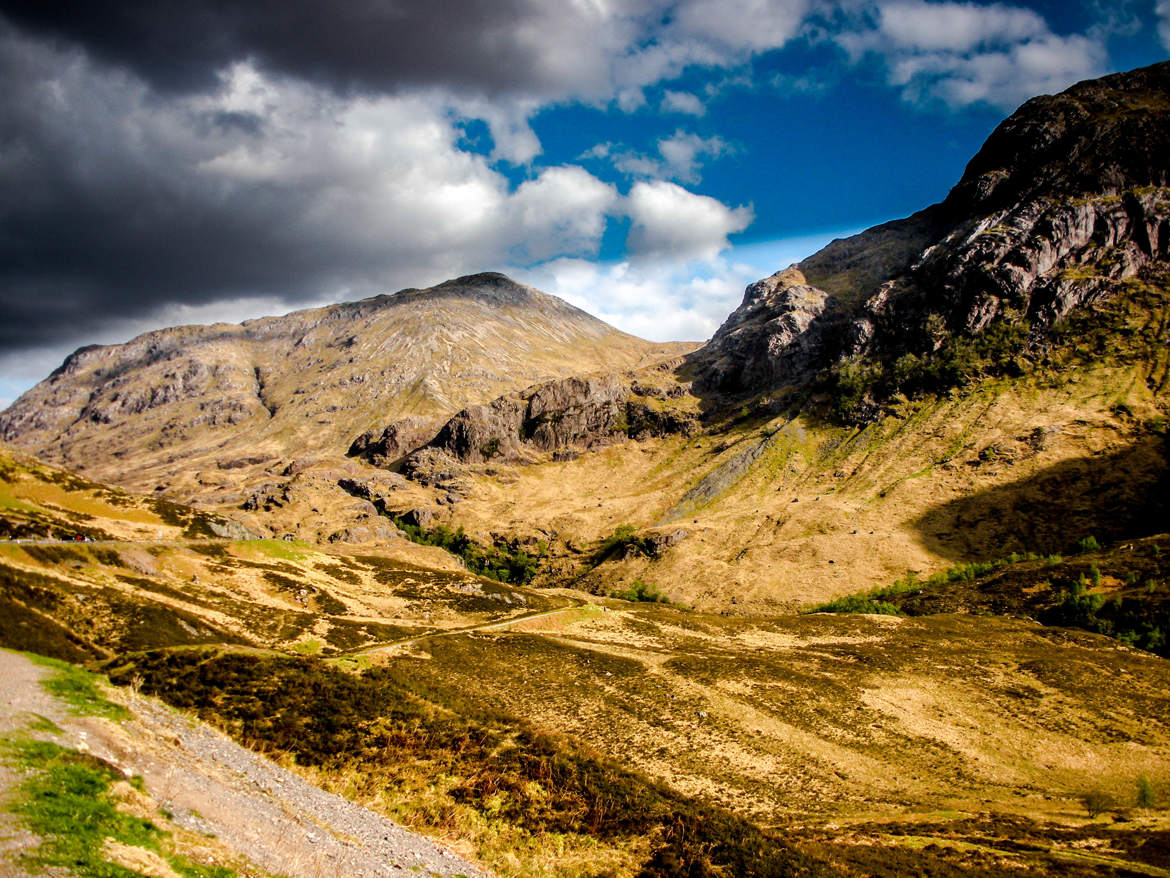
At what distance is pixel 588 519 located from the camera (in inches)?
7869

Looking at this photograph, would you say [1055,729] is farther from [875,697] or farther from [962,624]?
[962,624]

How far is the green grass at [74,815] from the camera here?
12.3 metres

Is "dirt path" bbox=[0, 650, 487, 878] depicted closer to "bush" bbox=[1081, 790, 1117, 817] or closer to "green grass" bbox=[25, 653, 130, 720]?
"green grass" bbox=[25, 653, 130, 720]

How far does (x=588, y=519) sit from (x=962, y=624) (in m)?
126

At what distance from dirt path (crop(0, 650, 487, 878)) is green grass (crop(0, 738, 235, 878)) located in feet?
2.09

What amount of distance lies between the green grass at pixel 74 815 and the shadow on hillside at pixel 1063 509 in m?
154

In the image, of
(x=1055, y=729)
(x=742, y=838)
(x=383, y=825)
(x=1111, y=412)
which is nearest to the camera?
(x=383, y=825)

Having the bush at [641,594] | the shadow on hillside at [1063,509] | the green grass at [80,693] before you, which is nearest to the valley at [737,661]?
the shadow on hillside at [1063,509]

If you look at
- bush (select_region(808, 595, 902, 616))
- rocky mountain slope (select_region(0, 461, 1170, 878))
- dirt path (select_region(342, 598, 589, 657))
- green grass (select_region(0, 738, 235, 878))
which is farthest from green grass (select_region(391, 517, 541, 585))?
green grass (select_region(0, 738, 235, 878))

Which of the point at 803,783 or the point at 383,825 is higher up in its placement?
the point at 383,825

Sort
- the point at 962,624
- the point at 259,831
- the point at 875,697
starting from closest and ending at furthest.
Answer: the point at 259,831 < the point at 875,697 < the point at 962,624

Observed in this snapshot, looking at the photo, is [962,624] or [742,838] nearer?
[742,838]

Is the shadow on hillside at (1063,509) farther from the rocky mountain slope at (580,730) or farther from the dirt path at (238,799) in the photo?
the dirt path at (238,799)

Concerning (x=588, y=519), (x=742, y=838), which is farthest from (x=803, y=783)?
(x=588, y=519)
